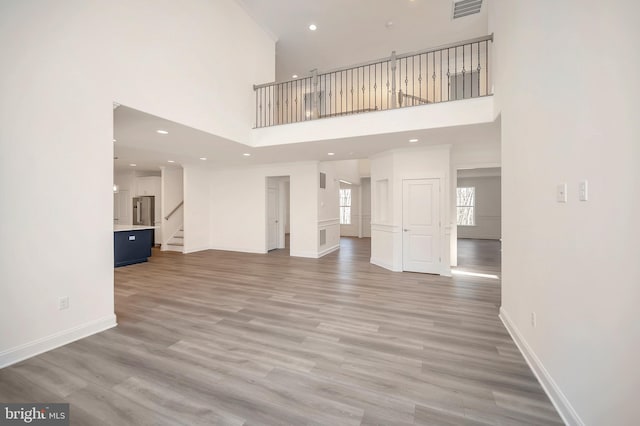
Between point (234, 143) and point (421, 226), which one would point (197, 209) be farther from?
point (421, 226)

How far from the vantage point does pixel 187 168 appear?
8203 mm

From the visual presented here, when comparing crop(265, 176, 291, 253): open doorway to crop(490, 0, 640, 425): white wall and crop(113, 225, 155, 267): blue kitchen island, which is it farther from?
crop(490, 0, 640, 425): white wall

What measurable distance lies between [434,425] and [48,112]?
4.25 m

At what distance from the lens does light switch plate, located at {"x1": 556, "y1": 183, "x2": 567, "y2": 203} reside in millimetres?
1795

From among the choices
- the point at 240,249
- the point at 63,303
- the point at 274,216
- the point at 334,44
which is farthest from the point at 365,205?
the point at 63,303

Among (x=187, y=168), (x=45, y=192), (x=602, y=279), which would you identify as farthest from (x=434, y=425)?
(x=187, y=168)

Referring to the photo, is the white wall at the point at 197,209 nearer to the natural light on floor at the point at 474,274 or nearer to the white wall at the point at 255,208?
the white wall at the point at 255,208

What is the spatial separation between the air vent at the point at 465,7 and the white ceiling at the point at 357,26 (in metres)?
0.19

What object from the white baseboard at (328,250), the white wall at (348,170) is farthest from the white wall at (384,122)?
the white baseboard at (328,250)

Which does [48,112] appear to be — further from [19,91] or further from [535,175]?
[535,175]

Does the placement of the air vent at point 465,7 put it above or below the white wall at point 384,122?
above

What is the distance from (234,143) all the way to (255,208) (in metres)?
3.23

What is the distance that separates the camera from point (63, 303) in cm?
269

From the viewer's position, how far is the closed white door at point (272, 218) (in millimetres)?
8602
